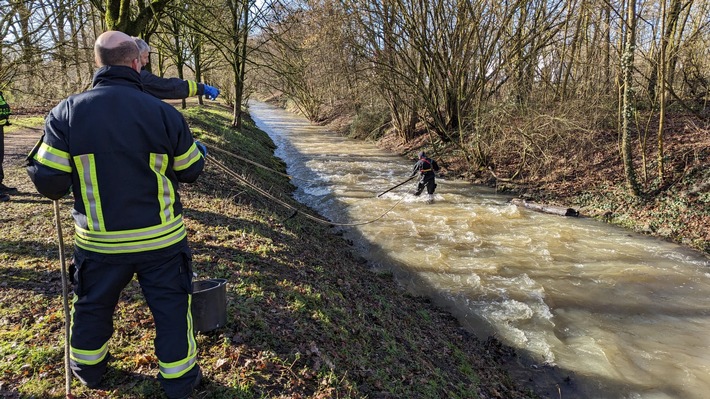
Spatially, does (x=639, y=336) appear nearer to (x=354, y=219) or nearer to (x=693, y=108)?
(x=354, y=219)

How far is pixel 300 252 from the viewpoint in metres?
6.77

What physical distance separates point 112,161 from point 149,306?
3.07 feet

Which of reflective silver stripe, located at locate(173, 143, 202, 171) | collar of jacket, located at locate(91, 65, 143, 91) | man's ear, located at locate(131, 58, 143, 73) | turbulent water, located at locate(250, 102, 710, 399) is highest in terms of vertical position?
man's ear, located at locate(131, 58, 143, 73)

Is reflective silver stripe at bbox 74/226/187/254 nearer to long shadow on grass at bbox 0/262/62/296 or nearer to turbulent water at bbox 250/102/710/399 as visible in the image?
long shadow on grass at bbox 0/262/62/296

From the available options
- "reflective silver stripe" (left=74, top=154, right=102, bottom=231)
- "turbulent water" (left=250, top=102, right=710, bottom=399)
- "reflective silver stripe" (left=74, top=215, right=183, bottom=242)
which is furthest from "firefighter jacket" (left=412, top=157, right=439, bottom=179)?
"reflective silver stripe" (left=74, top=154, right=102, bottom=231)

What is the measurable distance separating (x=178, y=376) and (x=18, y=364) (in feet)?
4.71

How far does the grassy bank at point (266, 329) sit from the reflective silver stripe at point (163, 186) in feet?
4.57

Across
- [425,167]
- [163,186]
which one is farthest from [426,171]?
[163,186]

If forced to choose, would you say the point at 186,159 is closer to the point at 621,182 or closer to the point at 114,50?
the point at 114,50

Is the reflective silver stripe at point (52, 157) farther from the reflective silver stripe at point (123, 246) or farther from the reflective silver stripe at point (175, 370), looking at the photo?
the reflective silver stripe at point (175, 370)

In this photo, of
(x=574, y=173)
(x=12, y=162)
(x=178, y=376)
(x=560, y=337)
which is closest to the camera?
(x=178, y=376)

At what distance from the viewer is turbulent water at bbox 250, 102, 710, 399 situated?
5375 millimetres

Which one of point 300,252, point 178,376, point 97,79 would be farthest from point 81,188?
point 300,252

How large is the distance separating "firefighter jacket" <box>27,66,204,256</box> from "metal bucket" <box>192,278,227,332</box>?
89 centimetres
